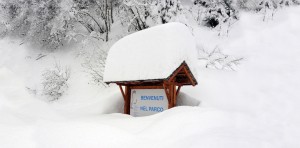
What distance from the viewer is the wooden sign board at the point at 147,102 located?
1076cm

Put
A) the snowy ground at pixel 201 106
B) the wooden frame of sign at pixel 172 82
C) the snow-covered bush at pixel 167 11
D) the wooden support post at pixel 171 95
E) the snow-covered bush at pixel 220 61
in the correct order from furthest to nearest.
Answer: the snow-covered bush at pixel 167 11
the snow-covered bush at pixel 220 61
the wooden support post at pixel 171 95
the wooden frame of sign at pixel 172 82
the snowy ground at pixel 201 106

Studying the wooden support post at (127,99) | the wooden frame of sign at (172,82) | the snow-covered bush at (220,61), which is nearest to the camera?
the wooden frame of sign at (172,82)

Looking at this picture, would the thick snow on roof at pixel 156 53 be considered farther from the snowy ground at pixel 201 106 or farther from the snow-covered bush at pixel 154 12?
the snow-covered bush at pixel 154 12

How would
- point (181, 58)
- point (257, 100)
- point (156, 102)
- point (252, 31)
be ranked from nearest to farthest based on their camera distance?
point (181, 58), point (156, 102), point (257, 100), point (252, 31)

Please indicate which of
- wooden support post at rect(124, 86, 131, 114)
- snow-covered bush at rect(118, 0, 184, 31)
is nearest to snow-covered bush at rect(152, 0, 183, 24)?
snow-covered bush at rect(118, 0, 184, 31)

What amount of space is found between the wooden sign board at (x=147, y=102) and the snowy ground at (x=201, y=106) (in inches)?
27.6

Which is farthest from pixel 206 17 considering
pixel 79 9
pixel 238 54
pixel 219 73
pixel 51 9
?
pixel 51 9

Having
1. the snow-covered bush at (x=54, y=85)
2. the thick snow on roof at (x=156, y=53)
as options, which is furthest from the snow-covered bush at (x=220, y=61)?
the snow-covered bush at (x=54, y=85)

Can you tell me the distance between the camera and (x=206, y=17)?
20906 millimetres

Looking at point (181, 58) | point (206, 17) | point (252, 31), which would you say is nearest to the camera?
point (181, 58)

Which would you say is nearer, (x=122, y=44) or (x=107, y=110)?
(x=122, y=44)

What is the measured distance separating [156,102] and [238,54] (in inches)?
307

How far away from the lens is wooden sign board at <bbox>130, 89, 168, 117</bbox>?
10.8m

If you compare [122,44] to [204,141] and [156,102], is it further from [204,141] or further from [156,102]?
[204,141]
